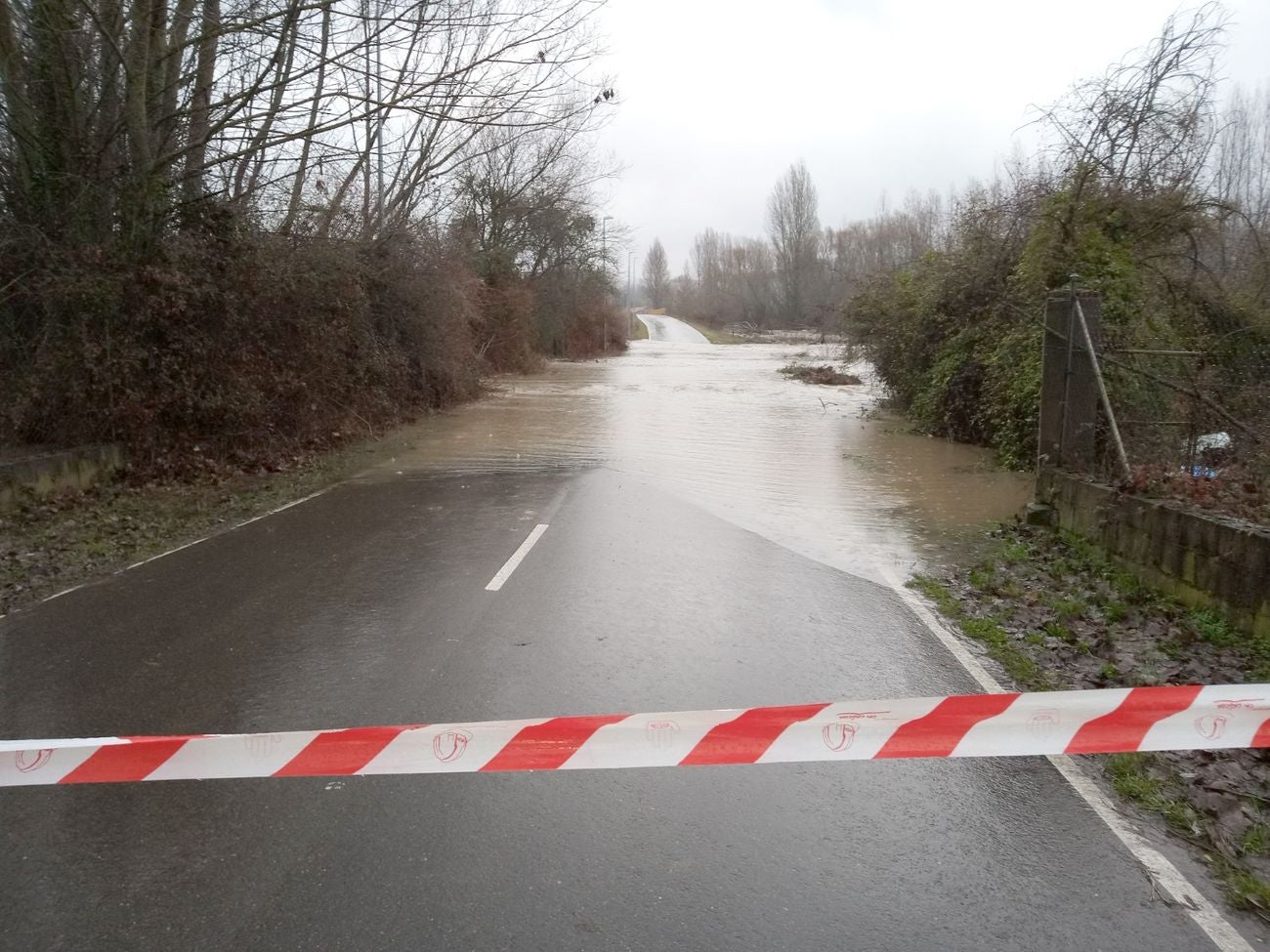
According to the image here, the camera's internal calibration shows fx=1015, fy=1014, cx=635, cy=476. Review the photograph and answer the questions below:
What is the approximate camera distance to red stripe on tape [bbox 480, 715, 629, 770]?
4089 mm

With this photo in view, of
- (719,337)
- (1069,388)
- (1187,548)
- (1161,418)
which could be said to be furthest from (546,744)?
(719,337)

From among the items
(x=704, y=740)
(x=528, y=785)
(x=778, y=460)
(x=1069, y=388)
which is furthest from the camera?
(x=778, y=460)

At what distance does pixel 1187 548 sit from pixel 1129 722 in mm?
3648

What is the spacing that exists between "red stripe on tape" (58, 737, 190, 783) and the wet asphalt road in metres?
0.19

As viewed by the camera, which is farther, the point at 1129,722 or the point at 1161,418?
the point at 1161,418

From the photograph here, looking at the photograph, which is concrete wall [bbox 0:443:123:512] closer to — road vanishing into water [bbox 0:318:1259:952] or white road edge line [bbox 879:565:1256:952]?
road vanishing into water [bbox 0:318:1259:952]

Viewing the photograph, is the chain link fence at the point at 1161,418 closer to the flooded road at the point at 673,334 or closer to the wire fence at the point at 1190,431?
the wire fence at the point at 1190,431

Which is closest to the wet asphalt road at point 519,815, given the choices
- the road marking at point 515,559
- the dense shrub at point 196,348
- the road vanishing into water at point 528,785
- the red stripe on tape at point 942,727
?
the road vanishing into water at point 528,785

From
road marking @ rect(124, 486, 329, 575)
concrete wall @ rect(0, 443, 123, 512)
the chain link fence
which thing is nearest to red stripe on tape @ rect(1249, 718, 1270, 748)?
the chain link fence

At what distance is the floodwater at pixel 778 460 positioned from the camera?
10656 mm

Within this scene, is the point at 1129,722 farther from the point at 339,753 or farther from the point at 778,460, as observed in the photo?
the point at 778,460

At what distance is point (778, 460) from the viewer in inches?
646

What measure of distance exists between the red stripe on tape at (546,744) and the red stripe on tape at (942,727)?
3.74 ft

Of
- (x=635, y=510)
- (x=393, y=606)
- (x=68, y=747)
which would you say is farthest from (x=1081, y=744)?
(x=635, y=510)
